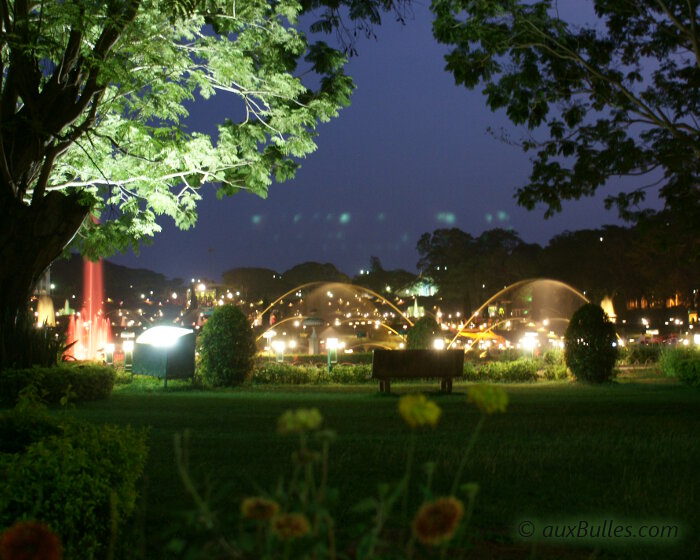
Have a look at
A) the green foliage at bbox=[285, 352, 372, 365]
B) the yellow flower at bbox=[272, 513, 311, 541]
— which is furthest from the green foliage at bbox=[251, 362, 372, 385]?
the yellow flower at bbox=[272, 513, 311, 541]

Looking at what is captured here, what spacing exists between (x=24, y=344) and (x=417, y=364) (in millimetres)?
8001

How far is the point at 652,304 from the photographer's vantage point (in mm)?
79062

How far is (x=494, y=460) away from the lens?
24.4 ft

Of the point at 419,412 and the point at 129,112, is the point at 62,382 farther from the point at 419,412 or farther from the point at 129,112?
the point at 419,412

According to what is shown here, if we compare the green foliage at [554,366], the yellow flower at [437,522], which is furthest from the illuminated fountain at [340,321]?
the yellow flower at [437,522]

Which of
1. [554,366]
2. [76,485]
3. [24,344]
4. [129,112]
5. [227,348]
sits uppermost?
[129,112]

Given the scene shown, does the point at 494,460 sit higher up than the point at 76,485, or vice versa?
the point at 76,485

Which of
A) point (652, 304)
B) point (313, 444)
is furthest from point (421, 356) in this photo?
point (652, 304)

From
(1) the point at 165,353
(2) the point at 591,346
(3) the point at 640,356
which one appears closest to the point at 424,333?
(2) the point at 591,346

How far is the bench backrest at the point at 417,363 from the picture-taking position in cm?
1697

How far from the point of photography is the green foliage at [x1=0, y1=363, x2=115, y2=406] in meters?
13.1

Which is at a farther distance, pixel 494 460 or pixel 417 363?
pixel 417 363

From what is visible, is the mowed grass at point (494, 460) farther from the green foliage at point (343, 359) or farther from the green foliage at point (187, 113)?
the green foliage at point (343, 359)

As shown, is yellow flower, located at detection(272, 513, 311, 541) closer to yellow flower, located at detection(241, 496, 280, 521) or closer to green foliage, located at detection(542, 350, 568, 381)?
yellow flower, located at detection(241, 496, 280, 521)
